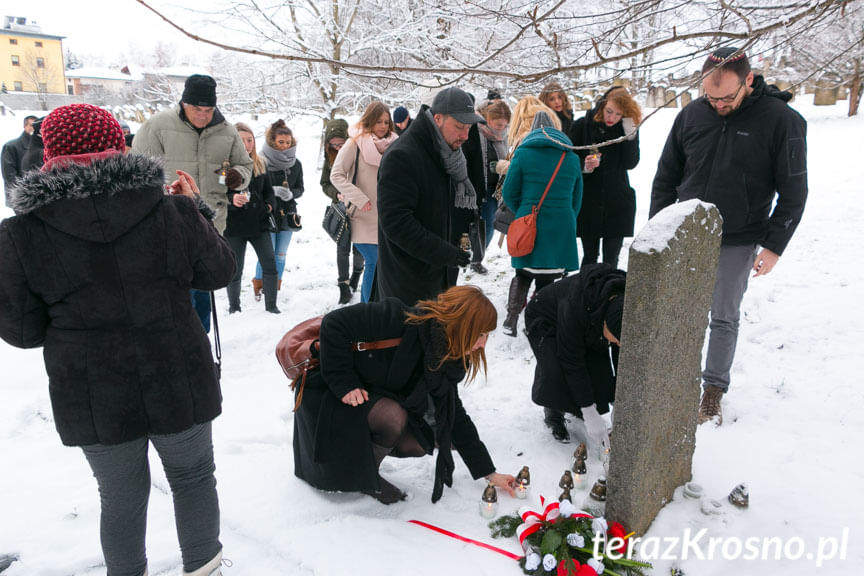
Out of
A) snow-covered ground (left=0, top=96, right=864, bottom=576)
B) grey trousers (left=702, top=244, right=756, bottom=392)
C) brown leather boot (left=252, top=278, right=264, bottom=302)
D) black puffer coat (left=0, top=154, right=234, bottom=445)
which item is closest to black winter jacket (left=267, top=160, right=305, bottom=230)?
brown leather boot (left=252, top=278, right=264, bottom=302)

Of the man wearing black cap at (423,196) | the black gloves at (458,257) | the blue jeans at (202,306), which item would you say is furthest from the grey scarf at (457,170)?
the blue jeans at (202,306)

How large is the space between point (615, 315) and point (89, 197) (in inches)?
90.1

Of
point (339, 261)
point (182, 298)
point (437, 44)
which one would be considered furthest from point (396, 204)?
point (339, 261)

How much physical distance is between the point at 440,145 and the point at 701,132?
1.58 meters

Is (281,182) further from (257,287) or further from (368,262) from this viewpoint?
(368,262)

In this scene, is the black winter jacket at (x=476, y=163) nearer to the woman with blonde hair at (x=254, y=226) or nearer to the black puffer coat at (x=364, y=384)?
the black puffer coat at (x=364, y=384)

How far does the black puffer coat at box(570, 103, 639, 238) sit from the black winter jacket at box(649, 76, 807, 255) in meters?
1.47

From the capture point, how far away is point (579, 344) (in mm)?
3023

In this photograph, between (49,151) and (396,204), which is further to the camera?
(396,204)

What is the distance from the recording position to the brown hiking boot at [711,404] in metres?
3.47

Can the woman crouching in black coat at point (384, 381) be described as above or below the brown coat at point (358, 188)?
below

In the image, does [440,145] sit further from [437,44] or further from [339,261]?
[339,261]

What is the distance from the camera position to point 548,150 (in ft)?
13.5

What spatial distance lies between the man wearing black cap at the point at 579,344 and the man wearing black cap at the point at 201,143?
2.67m
